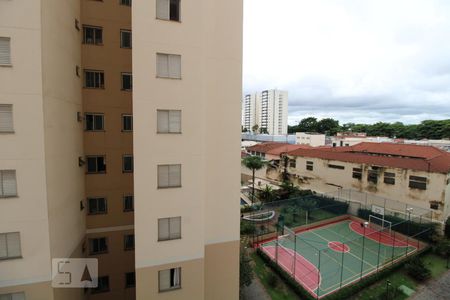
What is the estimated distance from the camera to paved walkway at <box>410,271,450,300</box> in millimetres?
16125

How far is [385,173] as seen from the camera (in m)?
28.6

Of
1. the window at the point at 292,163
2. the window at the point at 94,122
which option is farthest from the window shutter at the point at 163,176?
the window at the point at 292,163

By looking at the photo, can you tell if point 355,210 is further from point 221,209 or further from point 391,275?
point 221,209

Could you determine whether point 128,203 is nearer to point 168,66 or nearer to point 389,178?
point 168,66

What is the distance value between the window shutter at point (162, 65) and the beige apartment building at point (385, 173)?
2861cm

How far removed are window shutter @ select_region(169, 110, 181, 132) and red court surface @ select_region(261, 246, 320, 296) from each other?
47.1 feet

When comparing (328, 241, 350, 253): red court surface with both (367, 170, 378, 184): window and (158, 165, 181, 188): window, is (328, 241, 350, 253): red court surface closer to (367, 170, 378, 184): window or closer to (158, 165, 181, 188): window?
(367, 170, 378, 184): window

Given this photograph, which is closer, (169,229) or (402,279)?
(169,229)

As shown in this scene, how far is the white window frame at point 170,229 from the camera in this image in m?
10.2

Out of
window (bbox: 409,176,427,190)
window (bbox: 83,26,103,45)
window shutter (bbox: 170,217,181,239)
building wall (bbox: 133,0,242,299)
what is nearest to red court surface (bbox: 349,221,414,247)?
window (bbox: 409,176,427,190)

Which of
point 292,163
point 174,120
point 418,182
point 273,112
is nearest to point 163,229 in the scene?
point 174,120

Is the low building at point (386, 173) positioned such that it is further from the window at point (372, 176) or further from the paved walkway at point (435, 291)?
the paved walkway at point (435, 291)

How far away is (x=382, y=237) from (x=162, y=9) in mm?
28259

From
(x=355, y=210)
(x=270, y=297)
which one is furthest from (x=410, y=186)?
(x=270, y=297)
